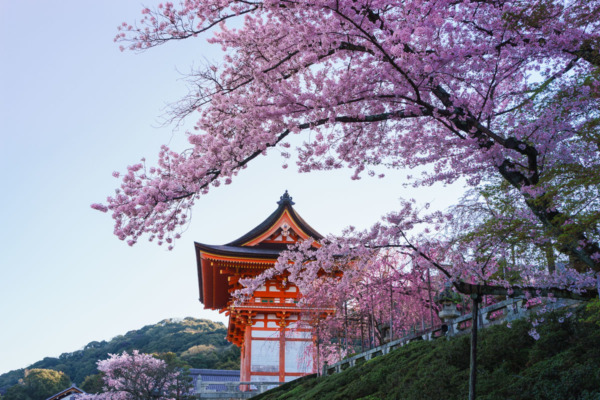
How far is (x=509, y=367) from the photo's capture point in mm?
6938

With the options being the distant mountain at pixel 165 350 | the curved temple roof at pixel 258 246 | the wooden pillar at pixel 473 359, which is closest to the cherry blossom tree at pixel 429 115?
the wooden pillar at pixel 473 359

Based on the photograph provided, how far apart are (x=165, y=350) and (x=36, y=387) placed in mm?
12219

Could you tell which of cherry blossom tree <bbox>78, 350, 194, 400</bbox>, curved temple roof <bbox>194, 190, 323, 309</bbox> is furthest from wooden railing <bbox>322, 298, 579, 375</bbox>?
cherry blossom tree <bbox>78, 350, 194, 400</bbox>

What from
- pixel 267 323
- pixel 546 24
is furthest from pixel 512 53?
pixel 267 323

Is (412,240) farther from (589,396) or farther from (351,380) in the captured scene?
(351,380)

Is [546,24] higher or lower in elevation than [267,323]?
higher

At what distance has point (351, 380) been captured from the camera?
10.8 meters

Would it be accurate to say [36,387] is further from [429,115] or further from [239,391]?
[429,115]

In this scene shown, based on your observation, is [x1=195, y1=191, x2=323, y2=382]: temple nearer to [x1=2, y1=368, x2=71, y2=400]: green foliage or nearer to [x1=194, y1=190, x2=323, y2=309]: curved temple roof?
[x1=194, y1=190, x2=323, y2=309]: curved temple roof

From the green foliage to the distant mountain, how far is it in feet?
22.4

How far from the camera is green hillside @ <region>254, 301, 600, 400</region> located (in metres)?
5.86

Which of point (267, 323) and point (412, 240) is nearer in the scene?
point (412, 240)

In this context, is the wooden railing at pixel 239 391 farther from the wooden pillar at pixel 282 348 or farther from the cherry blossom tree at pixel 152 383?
the cherry blossom tree at pixel 152 383

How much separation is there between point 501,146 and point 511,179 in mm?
400
